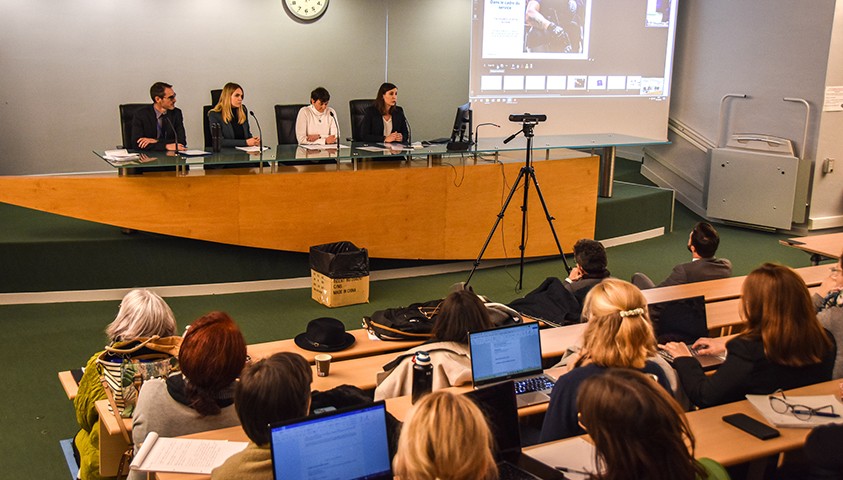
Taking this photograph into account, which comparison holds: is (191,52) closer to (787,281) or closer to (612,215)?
(612,215)

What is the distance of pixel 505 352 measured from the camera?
3.61m

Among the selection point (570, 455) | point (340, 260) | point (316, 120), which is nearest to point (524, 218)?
point (340, 260)

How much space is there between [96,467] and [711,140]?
861cm

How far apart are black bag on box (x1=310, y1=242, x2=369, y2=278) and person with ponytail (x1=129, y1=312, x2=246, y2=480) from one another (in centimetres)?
329

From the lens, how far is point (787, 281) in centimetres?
344

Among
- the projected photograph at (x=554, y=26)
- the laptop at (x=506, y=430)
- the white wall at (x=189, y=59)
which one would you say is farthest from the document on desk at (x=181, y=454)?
the projected photograph at (x=554, y=26)

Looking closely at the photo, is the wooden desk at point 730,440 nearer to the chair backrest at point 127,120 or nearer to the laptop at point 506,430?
the laptop at point 506,430

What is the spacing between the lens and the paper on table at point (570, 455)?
283cm

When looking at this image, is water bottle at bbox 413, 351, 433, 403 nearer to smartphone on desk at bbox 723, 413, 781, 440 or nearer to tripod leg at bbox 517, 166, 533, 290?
smartphone on desk at bbox 723, 413, 781, 440

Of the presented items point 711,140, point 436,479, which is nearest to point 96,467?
point 436,479

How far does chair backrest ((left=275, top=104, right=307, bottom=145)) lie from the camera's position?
26.9ft

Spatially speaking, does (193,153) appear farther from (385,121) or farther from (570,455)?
(570,455)

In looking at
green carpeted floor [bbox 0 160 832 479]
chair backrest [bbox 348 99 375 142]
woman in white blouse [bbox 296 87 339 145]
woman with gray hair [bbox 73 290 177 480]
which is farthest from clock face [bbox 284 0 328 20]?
woman with gray hair [bbox 73 290 177 480]

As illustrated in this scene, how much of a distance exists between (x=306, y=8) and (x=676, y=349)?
669 cm
